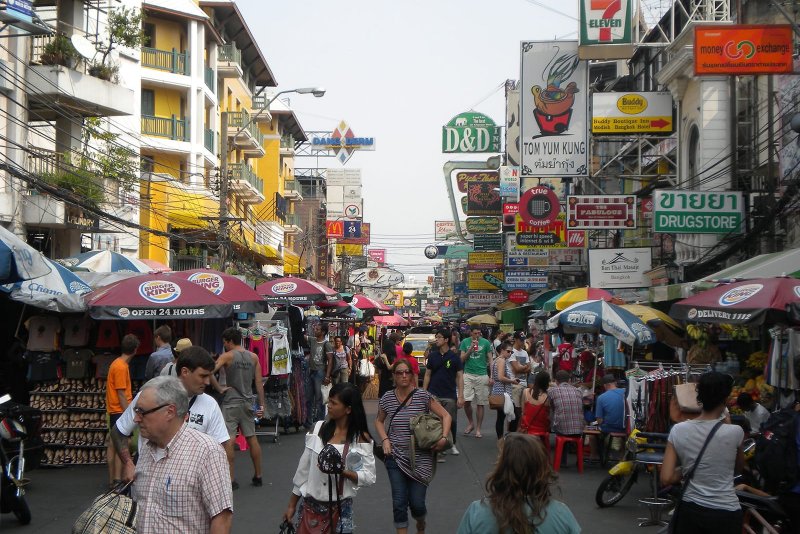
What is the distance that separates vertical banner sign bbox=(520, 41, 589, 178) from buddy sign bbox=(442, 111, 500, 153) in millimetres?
20220

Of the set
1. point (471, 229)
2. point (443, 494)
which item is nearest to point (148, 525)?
point (443, 494)

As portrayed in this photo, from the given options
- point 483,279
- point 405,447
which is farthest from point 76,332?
point 483,279

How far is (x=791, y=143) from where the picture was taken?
18.7 m

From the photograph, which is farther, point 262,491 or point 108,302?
point 108,302

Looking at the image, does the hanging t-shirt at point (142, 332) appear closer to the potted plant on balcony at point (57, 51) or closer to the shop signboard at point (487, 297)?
the potted plant on balcony at point (57, 51)

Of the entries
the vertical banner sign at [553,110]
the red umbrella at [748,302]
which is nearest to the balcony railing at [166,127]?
the vertical banner sign at [553,110]

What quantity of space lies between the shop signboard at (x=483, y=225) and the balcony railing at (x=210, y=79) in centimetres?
1461

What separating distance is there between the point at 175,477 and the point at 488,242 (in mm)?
47507

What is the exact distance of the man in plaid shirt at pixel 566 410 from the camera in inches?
564

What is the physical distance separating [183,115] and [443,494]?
33.2 metres

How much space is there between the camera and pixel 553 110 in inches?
1094

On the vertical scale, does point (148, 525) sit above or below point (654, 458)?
above

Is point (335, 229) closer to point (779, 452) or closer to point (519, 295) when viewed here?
point (519, 295)

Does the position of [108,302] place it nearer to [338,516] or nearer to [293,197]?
[338,516]
